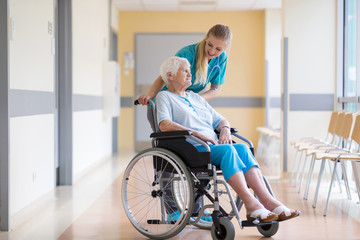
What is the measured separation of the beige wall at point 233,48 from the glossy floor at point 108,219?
4146mm

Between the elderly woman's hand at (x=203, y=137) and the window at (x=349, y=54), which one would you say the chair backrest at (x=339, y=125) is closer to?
the window at (x=349, y=54)

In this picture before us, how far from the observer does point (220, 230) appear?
280 centimetres

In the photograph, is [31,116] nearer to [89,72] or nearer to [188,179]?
[188,179]

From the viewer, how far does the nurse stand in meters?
3.20

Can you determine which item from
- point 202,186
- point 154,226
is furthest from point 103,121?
point 202,186

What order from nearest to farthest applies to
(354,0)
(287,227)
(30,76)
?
1. (287,227)
2. (30,76)
3. (354,0)

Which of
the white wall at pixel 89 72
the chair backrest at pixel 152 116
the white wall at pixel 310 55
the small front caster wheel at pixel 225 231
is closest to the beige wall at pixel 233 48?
the white wall at pixel 89 72

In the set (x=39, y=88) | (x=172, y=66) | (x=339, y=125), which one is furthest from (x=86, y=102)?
(x=172, y=66)

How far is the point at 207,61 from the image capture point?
3330 mm

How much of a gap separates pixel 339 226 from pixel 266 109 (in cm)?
552

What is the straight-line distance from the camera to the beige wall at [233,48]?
29.7ft

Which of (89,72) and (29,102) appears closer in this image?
(29,102)

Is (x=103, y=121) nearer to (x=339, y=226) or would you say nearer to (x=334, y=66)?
(x=334, y=66)

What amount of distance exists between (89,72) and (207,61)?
3.23 m
